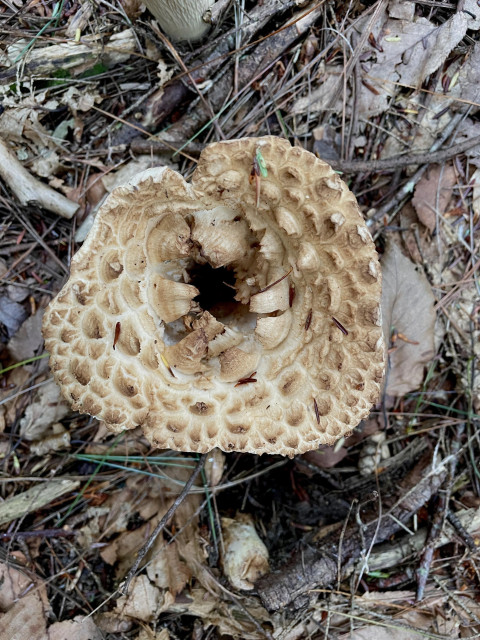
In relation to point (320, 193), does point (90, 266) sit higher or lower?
lower

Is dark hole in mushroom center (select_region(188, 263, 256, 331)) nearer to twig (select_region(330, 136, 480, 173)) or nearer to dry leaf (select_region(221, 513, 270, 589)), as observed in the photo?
twig (select_region(330, 136, 480, 173))

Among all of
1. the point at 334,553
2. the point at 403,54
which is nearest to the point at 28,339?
the point at 334,553

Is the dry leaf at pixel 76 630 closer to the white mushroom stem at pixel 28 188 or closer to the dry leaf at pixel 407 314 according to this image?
the dry leaf at pixel 407 314

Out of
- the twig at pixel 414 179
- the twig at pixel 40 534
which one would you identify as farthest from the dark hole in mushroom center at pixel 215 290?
the twig at pixel 40 534

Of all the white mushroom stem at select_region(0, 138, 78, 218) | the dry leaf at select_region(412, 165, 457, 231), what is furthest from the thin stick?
the dry leaf at select_region(412, 165, 457, 231)

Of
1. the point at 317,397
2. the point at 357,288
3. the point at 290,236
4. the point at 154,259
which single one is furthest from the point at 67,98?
the point at 317,397

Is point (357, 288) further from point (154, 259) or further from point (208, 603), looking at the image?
point (208, 603)

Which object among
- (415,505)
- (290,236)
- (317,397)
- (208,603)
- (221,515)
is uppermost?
(290,236)
